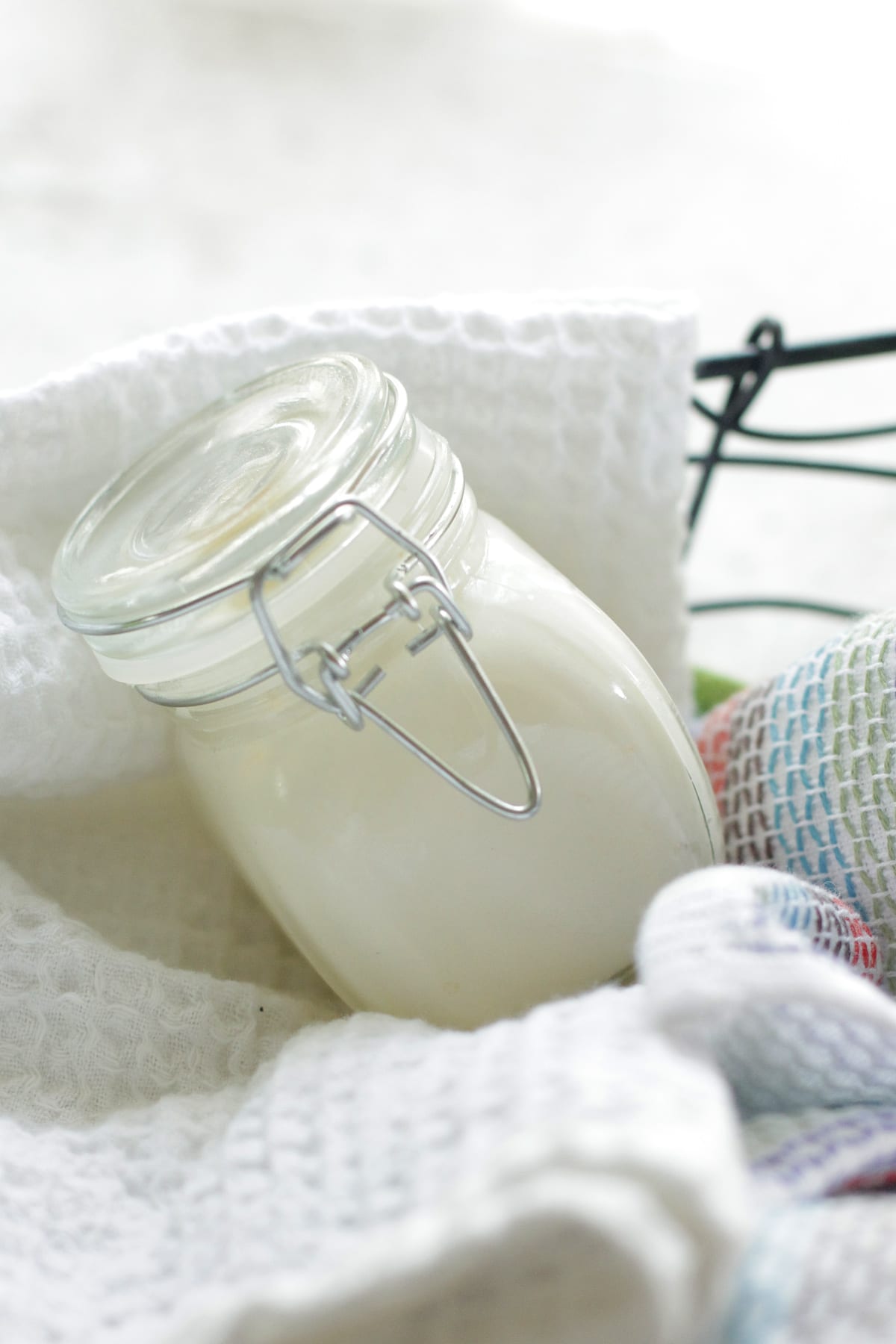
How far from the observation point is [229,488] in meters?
0.29

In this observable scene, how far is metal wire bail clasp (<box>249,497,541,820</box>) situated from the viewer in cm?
25

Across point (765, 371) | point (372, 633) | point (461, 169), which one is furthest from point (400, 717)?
point (461, 169)

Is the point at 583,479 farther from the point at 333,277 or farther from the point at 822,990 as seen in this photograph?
the point at 333,277

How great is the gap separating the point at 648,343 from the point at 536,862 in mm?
160

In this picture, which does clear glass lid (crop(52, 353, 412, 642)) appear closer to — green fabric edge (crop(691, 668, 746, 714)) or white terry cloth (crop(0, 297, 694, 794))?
white terry cloth (crop(0, 297, 694, 794))

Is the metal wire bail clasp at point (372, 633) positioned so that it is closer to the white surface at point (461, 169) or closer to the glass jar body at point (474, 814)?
the glass jar body at point (474, 814)

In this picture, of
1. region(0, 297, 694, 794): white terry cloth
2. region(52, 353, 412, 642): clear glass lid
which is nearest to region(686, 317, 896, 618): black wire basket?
region(0, 297, 694, 794): white terry cloth

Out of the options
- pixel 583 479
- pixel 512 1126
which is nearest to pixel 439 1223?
pixel 512 1126

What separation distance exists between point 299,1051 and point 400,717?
0.24ft

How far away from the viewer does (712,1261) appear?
170 mm

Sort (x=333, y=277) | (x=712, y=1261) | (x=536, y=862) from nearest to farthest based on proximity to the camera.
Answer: (x=712, y=1261)
(x=536, y=862)
(x=333, y=277)

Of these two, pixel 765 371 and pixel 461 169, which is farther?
pixel 461 169

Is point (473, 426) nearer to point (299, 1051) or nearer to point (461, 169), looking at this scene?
point (299, 1051)

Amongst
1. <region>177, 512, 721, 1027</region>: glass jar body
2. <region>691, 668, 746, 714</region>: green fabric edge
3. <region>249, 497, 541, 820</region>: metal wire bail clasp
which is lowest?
<region>691, 668, 746, 714</region>: green fabric edge
